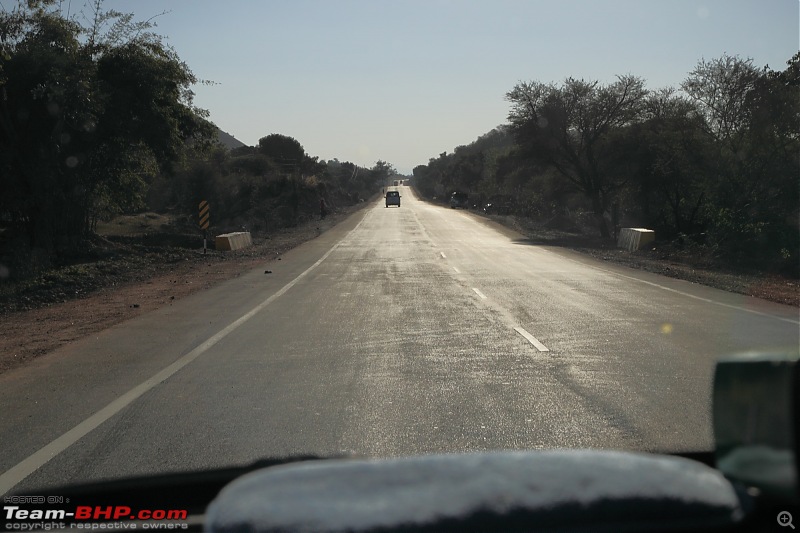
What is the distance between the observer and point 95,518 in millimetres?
3025

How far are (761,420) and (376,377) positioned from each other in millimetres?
6617

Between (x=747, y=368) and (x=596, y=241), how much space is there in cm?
3775

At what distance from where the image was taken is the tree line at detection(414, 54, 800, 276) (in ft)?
93.6

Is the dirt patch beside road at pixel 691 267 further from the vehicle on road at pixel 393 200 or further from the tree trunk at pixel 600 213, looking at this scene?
the vehicle on road at pixel 393 200

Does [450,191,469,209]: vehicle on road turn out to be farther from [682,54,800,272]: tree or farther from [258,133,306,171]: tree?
[682,54,800,272]: tree

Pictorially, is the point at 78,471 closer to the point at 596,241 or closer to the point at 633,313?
the point at 633,313

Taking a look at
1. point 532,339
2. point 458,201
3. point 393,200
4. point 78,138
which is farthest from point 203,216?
point 458,201

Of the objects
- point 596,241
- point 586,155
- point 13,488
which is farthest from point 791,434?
point 586,155

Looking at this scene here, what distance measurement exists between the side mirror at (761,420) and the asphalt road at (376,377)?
382 centimetres

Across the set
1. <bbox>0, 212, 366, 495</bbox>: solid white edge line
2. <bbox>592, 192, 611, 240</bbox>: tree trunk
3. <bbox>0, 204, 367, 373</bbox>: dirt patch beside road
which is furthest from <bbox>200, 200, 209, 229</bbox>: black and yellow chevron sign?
<bbox>592, 192, 611, 240</bbox>: tree trunk

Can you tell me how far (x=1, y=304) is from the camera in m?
16.0

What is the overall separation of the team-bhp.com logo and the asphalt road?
79.4 inches

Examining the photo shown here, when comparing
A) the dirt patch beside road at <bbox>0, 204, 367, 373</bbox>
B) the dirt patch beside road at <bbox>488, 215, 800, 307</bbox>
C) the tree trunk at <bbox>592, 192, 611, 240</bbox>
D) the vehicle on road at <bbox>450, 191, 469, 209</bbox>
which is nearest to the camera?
the dirt patch beside road at <bbox>0, 204, 367, 373</bbox>

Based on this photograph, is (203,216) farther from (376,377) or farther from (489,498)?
(489,498)
